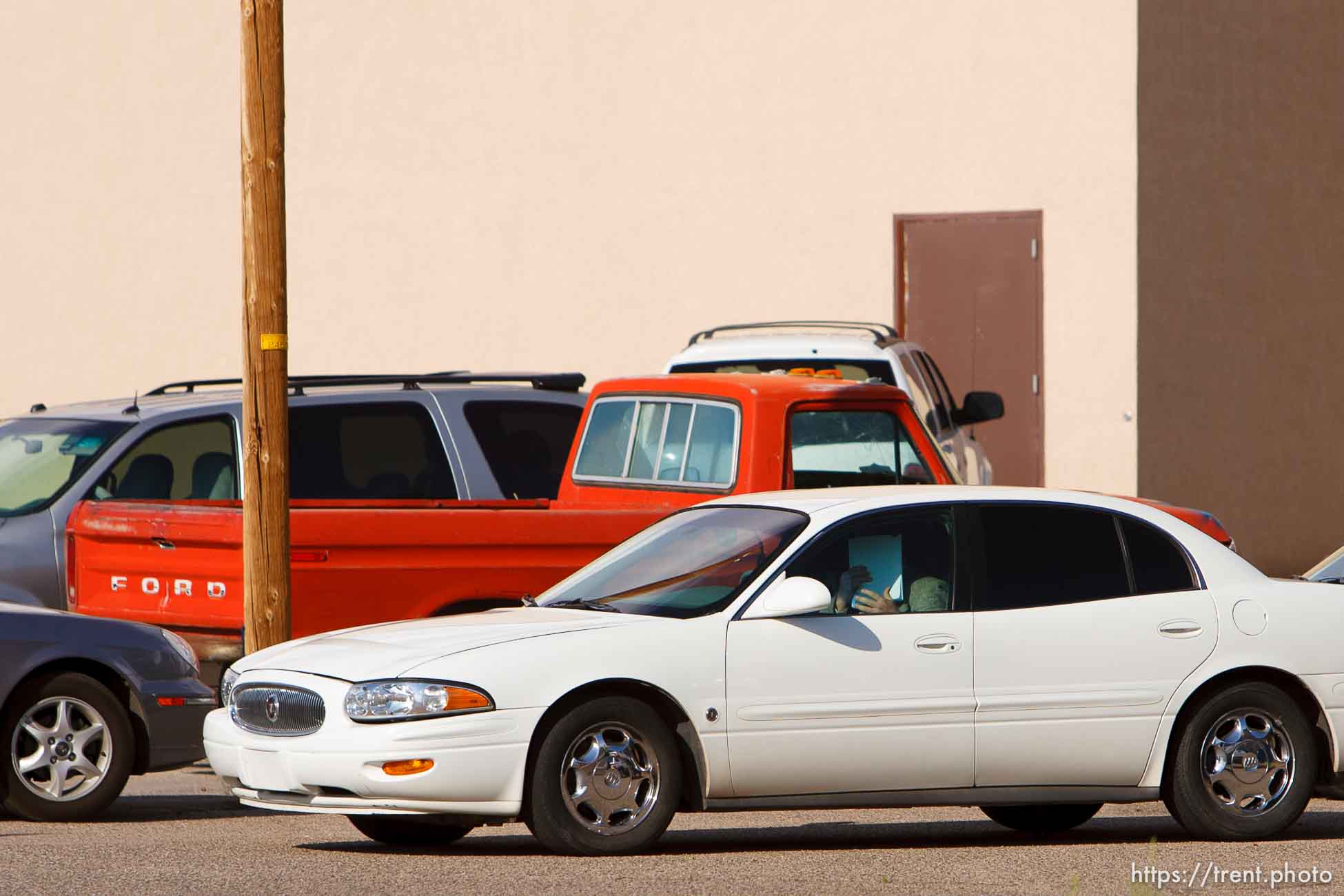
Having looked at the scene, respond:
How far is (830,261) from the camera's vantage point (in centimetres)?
2253

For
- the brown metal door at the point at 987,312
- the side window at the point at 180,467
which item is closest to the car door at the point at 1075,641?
the side window at the point at 180,467

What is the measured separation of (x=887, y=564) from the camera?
8.95m

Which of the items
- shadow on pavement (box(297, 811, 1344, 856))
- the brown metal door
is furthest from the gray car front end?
the brown metal door

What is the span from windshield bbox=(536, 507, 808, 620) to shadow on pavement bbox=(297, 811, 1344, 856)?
0.96 meters

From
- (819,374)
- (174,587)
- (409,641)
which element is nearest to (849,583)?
(409,641)

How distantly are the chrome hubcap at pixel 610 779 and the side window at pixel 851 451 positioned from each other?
4.11m

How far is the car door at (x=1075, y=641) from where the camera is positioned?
881cm

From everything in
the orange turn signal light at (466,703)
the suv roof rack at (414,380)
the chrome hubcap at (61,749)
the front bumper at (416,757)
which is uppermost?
the suv roof rack at (414,380)

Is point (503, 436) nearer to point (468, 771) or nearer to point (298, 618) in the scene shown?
point (298, 618)

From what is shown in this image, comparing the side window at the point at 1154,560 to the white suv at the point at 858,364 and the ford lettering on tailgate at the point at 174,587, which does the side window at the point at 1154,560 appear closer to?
the ford lettering on tailgate at the point at 174,587

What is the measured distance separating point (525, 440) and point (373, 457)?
40.0 inches

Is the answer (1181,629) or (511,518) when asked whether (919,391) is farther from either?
(1181,629)

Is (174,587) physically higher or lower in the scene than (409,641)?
lower

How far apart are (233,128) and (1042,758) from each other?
718 inches
